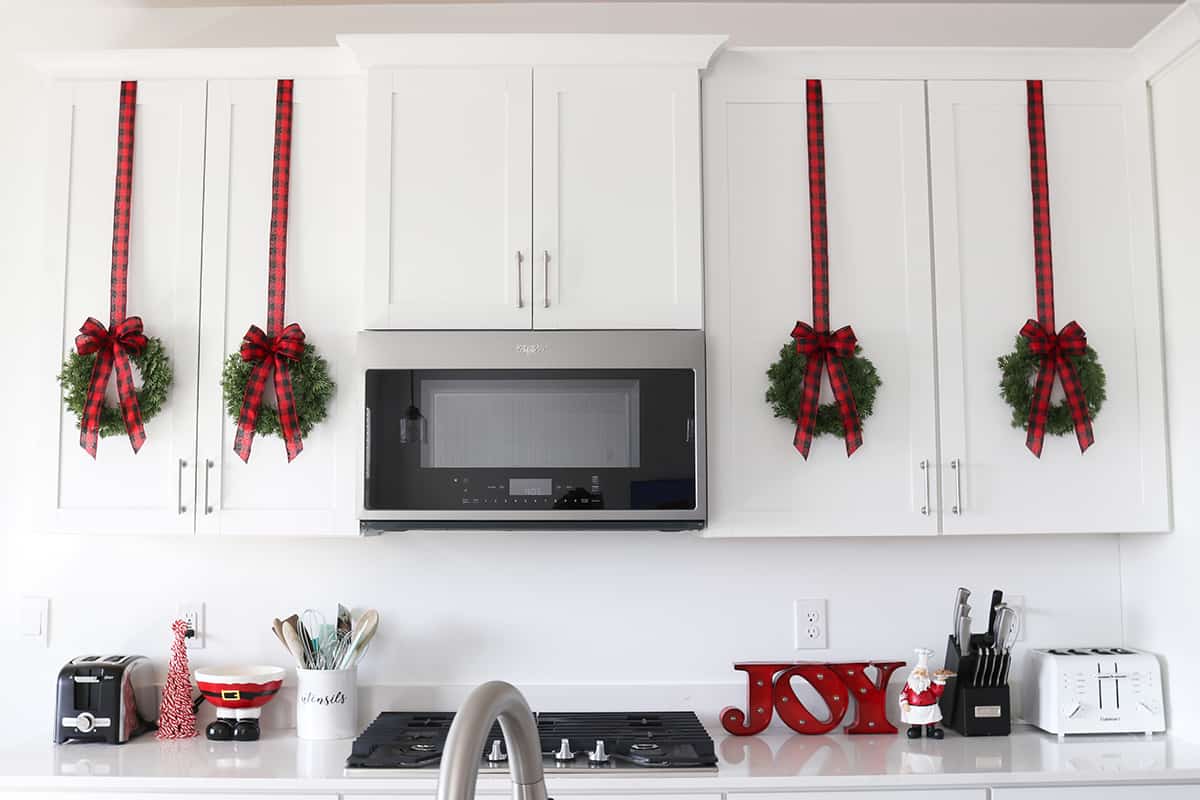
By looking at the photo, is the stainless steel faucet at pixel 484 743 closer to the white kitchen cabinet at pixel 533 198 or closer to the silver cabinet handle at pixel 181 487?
the white kitchen cabinet at pixel 533 198

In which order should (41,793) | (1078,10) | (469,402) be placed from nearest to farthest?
(41,793) < (469,402) < (1078,10)

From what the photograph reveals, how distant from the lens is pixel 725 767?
209 centimetres

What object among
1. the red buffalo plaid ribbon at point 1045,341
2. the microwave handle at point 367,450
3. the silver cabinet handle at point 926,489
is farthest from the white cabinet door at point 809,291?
the microwave handle at point 367,450

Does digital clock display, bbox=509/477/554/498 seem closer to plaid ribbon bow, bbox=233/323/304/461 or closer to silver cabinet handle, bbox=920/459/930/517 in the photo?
plaid ribbon bow, bbox=233/323/304/461

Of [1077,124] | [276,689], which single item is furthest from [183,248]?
[1077,124]

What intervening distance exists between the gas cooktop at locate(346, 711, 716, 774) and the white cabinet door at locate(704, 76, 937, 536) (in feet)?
1.50

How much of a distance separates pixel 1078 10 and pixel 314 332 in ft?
6.78

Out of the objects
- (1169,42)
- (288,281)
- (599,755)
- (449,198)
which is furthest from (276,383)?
(1169,42)

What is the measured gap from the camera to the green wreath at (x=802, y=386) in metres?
2.26

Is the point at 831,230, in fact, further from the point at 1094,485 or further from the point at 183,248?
the point at 183,248

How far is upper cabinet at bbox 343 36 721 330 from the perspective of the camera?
2.24 meters

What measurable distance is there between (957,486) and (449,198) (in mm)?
1273

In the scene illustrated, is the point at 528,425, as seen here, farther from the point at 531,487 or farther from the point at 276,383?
the point at 276,383

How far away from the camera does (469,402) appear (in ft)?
7.27
